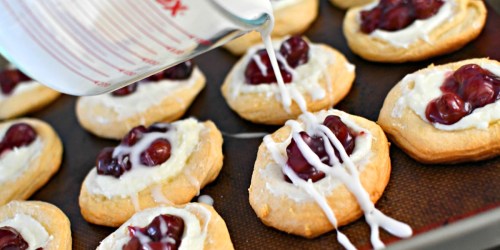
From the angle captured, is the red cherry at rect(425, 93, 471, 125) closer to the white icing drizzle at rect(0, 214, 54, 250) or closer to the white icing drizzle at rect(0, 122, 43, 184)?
the white icing drizzle at rect(0, 214, 54, 250)

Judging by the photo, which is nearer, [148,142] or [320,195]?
[320,195]

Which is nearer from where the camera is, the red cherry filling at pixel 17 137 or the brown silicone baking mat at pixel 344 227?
the brown silicone baking mat at pixel 344 227

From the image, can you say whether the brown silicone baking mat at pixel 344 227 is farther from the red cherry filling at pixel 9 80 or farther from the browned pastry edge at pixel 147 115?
the red cherry filling at pixel 9 80

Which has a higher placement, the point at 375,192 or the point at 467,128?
the point at 467,128

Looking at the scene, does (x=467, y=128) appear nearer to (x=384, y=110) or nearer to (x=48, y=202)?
(x=384, y=110)

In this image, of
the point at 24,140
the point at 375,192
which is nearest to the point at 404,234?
the point at 375,192

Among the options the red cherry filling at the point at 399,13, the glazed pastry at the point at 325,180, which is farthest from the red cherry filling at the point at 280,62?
the glazed pastry at the point at 325,180

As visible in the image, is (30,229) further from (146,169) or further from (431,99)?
(431,99)
